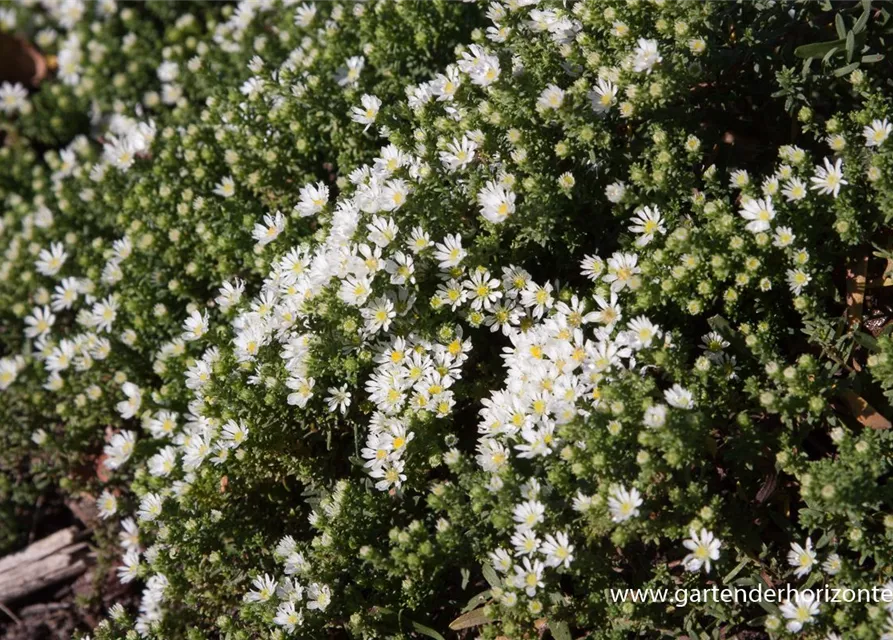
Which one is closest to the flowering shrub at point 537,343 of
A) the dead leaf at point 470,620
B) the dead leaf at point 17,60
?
the dead leaf at point 470,620

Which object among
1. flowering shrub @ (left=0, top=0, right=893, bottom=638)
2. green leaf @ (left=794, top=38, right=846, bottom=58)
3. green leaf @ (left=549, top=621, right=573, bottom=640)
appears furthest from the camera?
green leaf @ (left=794, top=38, right=846, bottom=58)

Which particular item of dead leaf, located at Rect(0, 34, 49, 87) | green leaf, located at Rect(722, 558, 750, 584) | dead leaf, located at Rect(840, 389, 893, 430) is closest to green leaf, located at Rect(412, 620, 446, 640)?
green leaf, located at Rect(722, 558, 750, 584)

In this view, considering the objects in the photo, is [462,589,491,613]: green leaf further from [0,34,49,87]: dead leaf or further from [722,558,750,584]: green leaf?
[0,34,49,87]: dead leaf

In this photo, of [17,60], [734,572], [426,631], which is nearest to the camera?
[734,572]

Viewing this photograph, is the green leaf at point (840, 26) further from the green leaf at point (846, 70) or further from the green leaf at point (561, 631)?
the green leaf at point (561, 631)

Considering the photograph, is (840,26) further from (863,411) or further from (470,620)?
(470,620)

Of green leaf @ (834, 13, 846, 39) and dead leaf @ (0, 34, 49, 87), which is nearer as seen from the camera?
green leaf @ (834, 13, 846, 39)

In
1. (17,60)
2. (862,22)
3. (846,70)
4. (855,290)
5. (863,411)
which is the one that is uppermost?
(17,60)

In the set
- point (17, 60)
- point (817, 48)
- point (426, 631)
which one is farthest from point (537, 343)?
point (17, 60)

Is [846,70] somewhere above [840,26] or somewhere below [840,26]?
below

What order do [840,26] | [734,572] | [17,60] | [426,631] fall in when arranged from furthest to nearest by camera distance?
[17,60] → [840,26] → [426,631] → [734,572]

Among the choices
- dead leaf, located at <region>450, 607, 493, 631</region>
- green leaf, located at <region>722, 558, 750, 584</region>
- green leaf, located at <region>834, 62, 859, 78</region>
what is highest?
green leaf, located at <region>834, 62, 859, 78</region>
